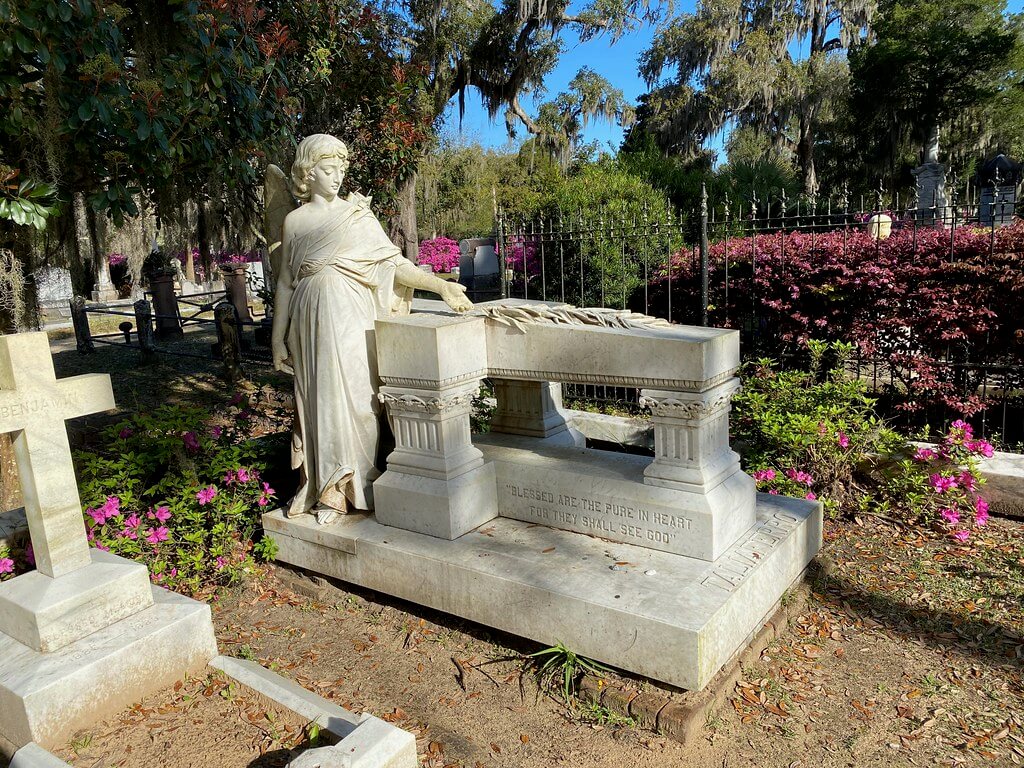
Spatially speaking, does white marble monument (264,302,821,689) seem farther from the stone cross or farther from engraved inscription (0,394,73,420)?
engraved inscription (0,394,73,420)

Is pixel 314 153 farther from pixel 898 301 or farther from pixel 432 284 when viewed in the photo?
pixel 898 301

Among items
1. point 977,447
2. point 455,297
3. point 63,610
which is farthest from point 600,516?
point 977,447

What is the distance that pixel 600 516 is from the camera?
3.89m

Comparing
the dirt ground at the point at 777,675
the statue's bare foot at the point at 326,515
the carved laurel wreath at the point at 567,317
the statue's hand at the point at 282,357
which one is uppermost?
the carved laurel wreath at the point at 567,317

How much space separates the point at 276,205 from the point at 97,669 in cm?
274

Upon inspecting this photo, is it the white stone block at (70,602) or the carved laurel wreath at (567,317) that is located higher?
the carved laurel wreath at (567,317)

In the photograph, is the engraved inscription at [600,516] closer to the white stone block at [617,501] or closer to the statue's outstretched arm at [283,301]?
the white stone block at [617,501]

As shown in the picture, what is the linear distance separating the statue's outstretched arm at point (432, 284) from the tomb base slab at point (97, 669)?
2006mm

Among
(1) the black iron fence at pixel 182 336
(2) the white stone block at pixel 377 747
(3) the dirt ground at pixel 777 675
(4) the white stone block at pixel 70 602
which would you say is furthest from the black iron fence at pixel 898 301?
(2) the white stone block at pixel 377 747

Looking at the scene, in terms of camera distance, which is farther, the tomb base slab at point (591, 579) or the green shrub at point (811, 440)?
the green shrub at point (811, 440)

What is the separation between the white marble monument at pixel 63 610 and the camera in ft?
9.02

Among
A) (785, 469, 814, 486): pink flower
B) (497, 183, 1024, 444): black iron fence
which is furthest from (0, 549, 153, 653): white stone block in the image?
(497, 183, 1024, 444): black iron fence

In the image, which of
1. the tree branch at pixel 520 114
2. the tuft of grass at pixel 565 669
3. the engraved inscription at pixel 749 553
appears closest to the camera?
the tuft of grass at pixel 565 669

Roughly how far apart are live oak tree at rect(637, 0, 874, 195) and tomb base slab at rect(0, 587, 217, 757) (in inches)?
1151
